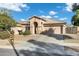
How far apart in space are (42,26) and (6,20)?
74 centimetres

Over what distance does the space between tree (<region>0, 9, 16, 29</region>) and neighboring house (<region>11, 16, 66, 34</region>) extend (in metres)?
0.11

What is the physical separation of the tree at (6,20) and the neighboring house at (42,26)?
0.36ft

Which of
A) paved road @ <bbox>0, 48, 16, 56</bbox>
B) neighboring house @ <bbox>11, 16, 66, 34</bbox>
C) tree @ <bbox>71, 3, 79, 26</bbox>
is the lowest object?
paved road @ <bbox>0, 48, 16, 56</bbox>

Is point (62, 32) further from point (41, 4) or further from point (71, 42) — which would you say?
point (41, 4)

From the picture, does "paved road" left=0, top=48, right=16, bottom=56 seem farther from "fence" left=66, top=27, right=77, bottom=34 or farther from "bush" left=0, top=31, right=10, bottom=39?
"fence" left=66, top=27, right=77, bottom=34

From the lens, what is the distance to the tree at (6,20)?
672 cm

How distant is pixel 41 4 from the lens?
664 centimetres

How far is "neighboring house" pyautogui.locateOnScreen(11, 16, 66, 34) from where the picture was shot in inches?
265

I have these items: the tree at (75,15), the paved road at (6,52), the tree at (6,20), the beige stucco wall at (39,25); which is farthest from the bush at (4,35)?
the tree at (75,15)

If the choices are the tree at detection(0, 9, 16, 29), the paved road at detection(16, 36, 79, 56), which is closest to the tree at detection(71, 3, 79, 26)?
the paved road at detection(16, 36, 79, 56)

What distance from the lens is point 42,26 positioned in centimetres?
678

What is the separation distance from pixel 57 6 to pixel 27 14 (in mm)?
624

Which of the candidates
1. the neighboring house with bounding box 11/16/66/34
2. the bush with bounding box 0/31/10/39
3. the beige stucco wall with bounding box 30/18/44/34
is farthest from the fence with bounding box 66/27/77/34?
the bush with bounding box 0/31/10/39

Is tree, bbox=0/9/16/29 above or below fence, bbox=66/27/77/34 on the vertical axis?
above
